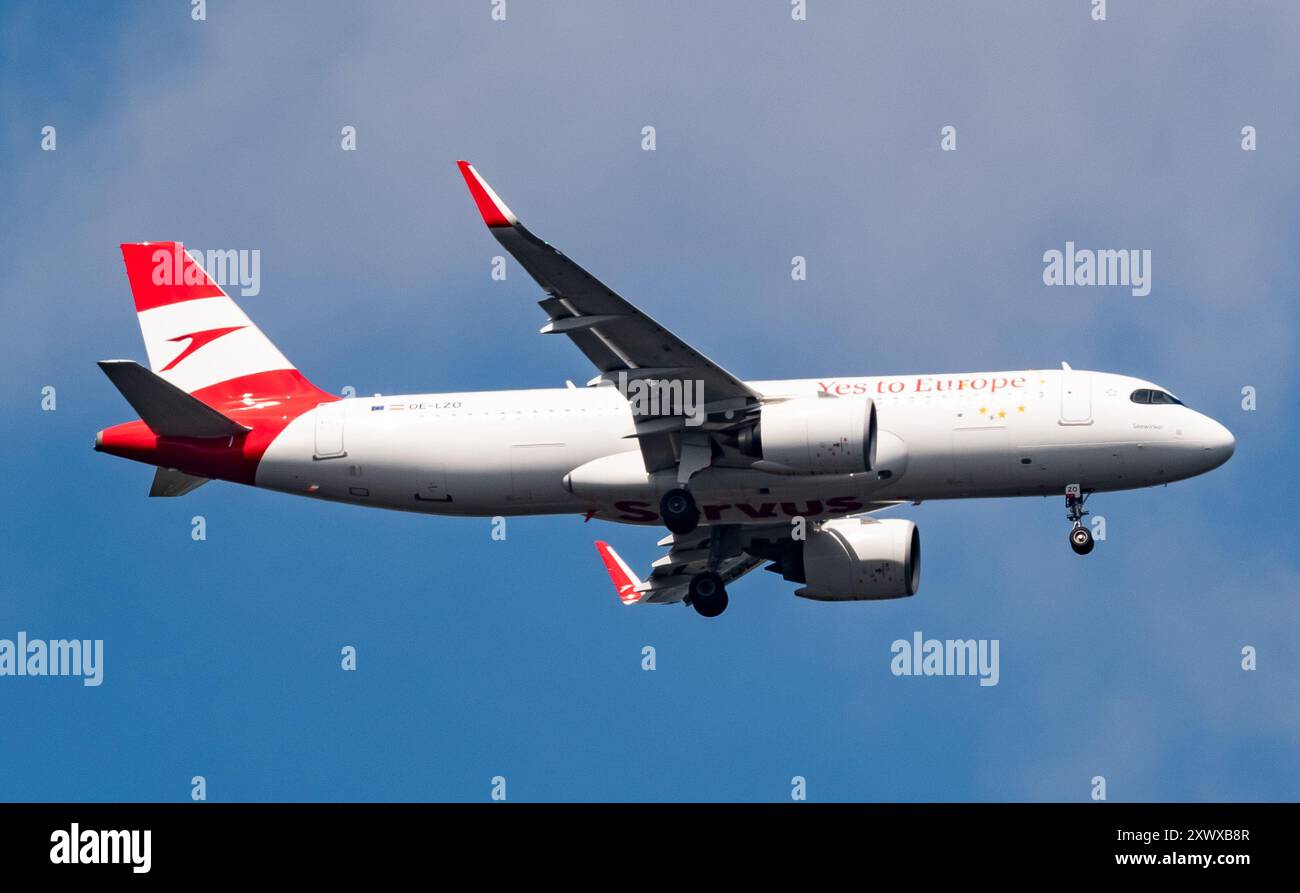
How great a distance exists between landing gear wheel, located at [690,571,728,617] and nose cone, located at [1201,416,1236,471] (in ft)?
43.9

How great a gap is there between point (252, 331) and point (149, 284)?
133 inches

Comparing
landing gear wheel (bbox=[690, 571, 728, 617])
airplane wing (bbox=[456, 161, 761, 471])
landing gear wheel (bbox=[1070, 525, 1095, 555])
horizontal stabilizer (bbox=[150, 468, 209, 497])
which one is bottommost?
landing gear wheel (bbox=[690, 571, 728, 617])

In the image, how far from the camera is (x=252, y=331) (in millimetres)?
61062

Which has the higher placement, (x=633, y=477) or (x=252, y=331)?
(x=252, y=331)

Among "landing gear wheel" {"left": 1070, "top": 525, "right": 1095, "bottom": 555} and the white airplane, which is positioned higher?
the white airplane

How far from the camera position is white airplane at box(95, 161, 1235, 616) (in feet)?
176

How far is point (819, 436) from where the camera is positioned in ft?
174

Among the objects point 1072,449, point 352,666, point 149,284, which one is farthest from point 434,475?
point 1072,449

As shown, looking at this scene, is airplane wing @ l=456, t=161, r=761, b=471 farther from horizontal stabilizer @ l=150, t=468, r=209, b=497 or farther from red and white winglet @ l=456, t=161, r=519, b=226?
horizontal stabilizer @ l=150, t=468, r=209, b=497

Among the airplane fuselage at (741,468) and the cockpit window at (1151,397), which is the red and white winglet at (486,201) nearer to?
the airplane fuselage at (741,468)

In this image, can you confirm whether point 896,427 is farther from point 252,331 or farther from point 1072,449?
point 252,331

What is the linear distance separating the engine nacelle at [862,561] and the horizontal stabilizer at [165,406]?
1637 cm

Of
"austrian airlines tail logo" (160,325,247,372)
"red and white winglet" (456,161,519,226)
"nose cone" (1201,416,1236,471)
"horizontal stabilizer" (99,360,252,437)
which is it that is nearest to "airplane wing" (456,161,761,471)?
"red and white winglet" (456,161,519,226)
